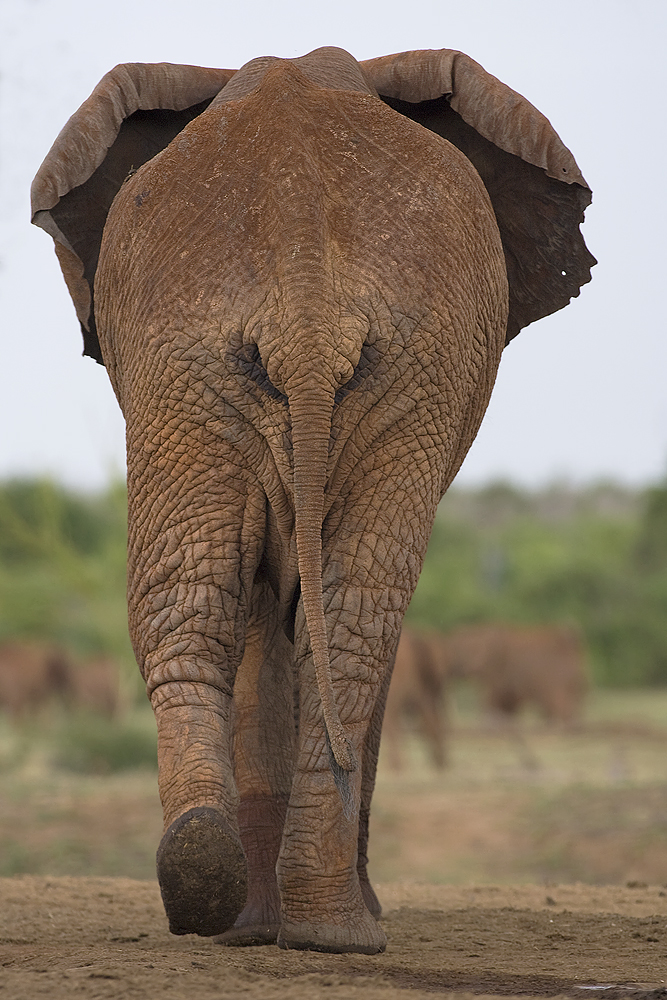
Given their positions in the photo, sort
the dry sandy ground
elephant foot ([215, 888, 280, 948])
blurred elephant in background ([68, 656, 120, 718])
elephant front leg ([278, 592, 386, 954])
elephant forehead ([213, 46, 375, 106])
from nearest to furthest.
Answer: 1. the dry sandy ground
2. elephant front leg ([278, 592, 386, 954])
3. elephant forehead ([213, 46, 375, 106])
4. elephant foot ([215, 888, 280, 948])
5. blurred elephant in background ([68, 656, 120, 718])

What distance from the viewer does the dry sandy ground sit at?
3.15 m

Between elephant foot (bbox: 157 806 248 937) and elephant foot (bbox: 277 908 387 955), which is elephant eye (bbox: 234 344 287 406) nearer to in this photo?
elephant foot (bbox: 157 806 248 937)

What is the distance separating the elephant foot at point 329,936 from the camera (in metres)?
3.79

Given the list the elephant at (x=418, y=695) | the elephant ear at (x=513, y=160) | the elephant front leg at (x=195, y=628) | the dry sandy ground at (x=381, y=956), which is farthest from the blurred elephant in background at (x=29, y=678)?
the elephant front leg at (x=195, y=628)

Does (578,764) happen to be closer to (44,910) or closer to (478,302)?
(44,910)

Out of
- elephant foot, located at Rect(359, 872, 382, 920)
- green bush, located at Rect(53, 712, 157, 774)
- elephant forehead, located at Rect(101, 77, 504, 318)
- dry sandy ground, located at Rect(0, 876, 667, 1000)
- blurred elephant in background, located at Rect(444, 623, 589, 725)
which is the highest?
blurred elephant in background, located at Rect(444, 623, 589, 725)

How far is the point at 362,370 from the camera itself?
3.83m

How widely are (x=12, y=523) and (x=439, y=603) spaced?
17.4 meters

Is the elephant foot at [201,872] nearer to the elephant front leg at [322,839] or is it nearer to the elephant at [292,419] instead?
the elephant at [292,419]

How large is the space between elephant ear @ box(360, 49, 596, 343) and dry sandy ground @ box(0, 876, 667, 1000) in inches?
87.7

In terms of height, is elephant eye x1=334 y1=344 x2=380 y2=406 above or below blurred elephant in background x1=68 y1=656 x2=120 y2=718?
below

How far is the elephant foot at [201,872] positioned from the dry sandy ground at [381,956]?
0.42ft

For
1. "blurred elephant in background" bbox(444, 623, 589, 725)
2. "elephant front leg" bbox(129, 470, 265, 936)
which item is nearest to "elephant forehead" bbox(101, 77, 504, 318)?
"elephant front leg" bbox(129, 470, 265, 936)

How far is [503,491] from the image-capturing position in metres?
89.1
